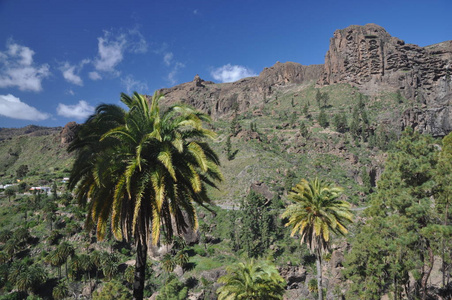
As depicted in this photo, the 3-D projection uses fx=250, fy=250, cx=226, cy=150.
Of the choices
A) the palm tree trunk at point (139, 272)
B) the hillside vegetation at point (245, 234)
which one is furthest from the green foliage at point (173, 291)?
the palm tree trunk at point (139, 272)

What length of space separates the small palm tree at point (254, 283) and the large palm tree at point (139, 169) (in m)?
9.57

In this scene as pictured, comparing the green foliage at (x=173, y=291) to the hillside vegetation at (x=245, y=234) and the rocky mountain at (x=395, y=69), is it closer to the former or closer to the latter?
the hillside vegetation at (x=245, y=234)

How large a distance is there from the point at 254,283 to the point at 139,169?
1222 centimetres

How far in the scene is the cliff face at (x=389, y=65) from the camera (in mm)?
120625

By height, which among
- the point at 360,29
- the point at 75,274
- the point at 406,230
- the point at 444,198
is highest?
the point at 360,29

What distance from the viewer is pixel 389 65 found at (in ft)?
419

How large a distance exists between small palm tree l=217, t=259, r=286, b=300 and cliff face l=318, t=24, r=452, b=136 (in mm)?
120880

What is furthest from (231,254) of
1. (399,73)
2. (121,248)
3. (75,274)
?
(399,73)

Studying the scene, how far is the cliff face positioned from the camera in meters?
121

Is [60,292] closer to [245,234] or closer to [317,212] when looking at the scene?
[245,234]

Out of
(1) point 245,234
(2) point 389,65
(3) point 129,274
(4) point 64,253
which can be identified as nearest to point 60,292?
(4) point 64,253

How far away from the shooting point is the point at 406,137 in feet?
63.5

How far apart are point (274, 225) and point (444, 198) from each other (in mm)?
44197

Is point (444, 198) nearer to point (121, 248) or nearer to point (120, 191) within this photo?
point (120, 191)
